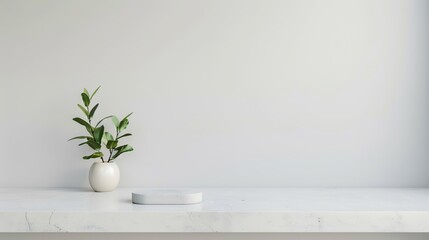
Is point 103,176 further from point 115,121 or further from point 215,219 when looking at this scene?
point 215,219

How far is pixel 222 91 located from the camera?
79.4 inches

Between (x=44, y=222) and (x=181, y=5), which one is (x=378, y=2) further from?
(x=44, y=222)

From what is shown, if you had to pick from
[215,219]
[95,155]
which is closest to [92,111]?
[95,155]

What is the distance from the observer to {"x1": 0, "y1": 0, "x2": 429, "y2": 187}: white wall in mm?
2006

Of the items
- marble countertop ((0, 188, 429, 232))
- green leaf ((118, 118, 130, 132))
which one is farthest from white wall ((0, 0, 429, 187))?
marble countertop ((0, 188, 429, 232))

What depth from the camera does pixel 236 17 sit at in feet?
6.66

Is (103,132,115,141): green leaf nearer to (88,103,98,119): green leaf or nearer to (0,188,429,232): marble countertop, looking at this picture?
(88,103,98,119): green leaf

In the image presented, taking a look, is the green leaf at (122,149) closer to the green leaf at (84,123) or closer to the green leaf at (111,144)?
the green leaf at (111,144)

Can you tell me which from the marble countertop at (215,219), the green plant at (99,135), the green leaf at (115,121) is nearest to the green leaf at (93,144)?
the green plant at (99,135)

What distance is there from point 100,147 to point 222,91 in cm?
53

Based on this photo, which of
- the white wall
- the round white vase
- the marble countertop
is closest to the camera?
the marble countertop

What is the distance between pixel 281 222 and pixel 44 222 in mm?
686

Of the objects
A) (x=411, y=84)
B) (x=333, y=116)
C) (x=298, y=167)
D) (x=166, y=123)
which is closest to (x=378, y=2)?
(x=411, y=84)

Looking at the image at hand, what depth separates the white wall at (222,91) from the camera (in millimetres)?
2006
